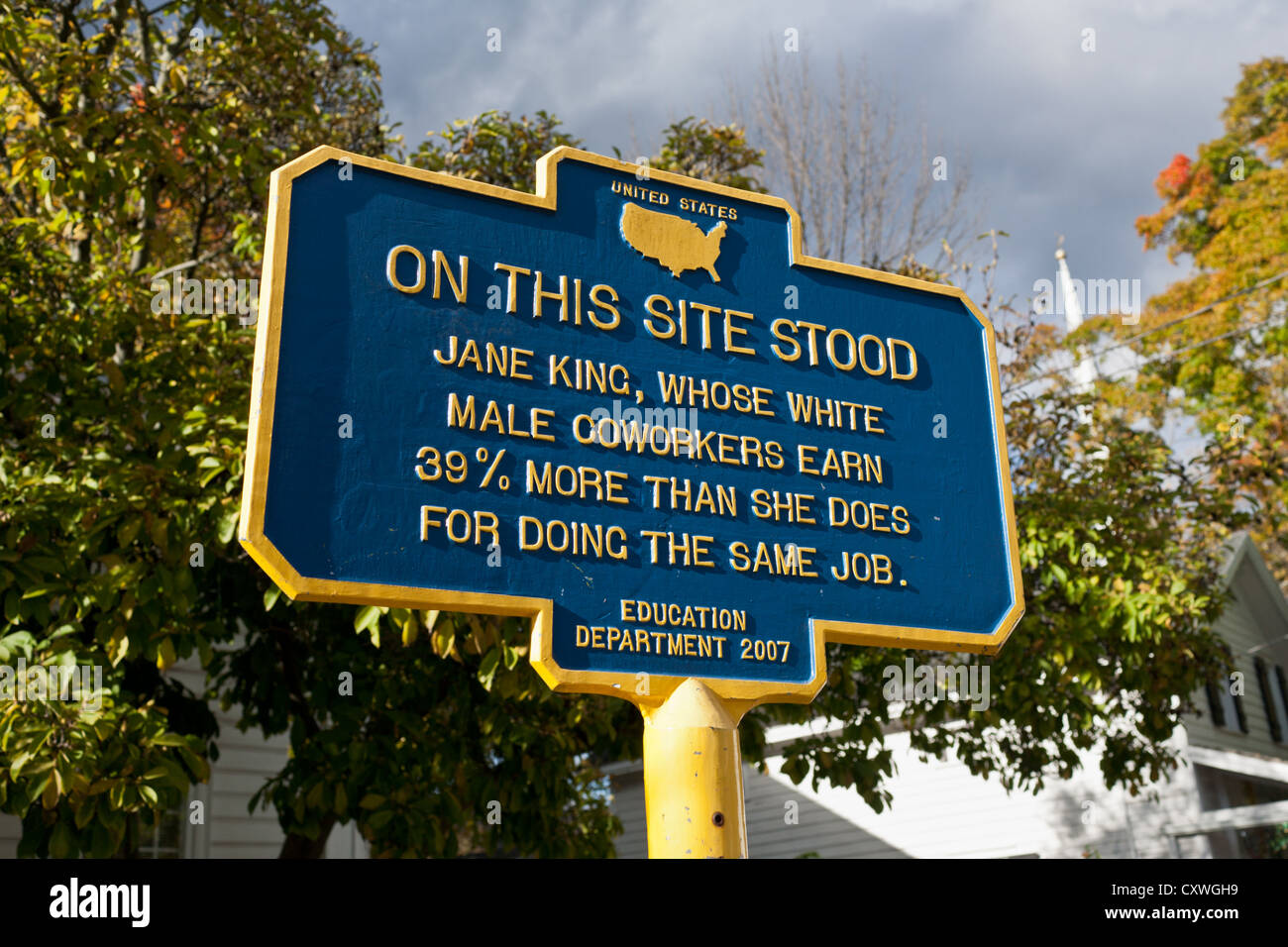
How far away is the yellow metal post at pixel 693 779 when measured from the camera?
3.82m

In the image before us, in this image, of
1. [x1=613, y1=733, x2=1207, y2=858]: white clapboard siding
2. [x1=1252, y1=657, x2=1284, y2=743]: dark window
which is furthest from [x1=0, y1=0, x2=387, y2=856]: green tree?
[x1=1252, y1=657, x2=1284, y2=743]: dark window

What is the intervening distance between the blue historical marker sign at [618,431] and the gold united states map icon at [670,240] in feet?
0.04

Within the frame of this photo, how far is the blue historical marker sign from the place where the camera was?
3.74m

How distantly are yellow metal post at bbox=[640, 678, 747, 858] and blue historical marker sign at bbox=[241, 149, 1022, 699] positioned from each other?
0.38 ft

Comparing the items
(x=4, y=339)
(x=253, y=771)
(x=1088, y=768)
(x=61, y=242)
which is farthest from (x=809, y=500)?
(x=1088, y=768)

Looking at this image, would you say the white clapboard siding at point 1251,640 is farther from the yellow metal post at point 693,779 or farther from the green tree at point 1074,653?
the yellow metal post at point 693,779

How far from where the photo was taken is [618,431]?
4145 mm

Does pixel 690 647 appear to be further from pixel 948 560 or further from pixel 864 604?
pixel 948 560

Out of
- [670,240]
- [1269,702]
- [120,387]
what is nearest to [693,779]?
[670,240]

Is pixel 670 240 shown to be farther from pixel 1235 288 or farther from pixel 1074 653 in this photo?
pixel 1235 288

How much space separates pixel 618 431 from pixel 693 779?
48.3 inches

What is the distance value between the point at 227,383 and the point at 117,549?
4.48 feet

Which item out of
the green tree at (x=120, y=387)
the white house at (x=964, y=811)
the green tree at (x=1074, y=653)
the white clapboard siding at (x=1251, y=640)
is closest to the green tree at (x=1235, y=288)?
the white clapboard siding at (x=1251, y=640)
